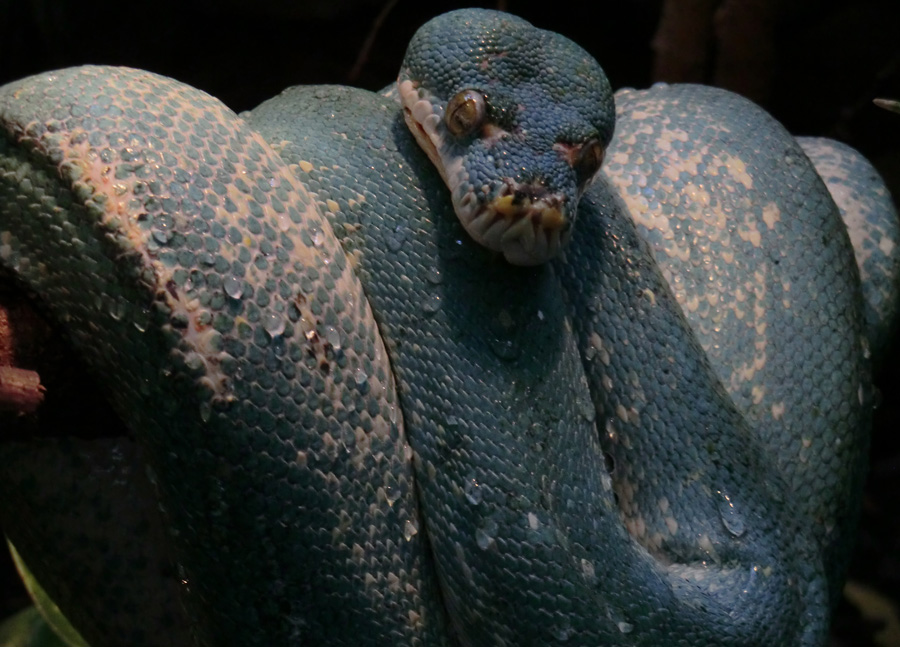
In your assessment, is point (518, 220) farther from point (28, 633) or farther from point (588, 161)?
point (28, 633)

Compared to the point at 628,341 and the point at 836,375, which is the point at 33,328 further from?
the point at 836,375

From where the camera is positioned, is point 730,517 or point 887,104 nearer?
point 730,517

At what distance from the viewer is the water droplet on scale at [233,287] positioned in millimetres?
1178

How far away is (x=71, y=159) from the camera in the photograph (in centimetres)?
120

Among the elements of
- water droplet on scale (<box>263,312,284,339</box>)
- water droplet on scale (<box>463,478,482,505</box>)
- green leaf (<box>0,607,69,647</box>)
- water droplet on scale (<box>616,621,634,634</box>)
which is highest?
water droplet on scale (<box>263,312,284,339</box>)

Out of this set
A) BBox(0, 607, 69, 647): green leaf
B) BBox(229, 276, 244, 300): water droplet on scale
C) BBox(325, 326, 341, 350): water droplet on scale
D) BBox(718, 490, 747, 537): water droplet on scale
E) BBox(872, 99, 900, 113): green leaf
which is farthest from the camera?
BBox(0, 607, 69, 647): green leaf

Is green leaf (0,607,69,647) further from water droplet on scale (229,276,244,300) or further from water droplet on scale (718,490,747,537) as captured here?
water droplet on scale (718,490,747,537)

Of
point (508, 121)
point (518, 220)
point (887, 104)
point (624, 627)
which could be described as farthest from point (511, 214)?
point (887, 104)

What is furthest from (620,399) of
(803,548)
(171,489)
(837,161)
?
(837,161)

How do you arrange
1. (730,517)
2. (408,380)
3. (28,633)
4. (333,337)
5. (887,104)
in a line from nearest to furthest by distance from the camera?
(333,337) < (408,380) < (730,517) < (887,104) < (28,633)

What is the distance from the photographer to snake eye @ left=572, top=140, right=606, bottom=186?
4.42 ft

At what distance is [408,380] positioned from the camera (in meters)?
1.41

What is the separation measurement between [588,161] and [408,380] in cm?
47

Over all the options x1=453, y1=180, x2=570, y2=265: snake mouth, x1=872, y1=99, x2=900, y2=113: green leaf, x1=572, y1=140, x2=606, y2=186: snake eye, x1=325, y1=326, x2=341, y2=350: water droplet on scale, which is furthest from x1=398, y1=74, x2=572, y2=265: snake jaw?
x1=872, y1=99, x2=900, y2=113: green leaf
